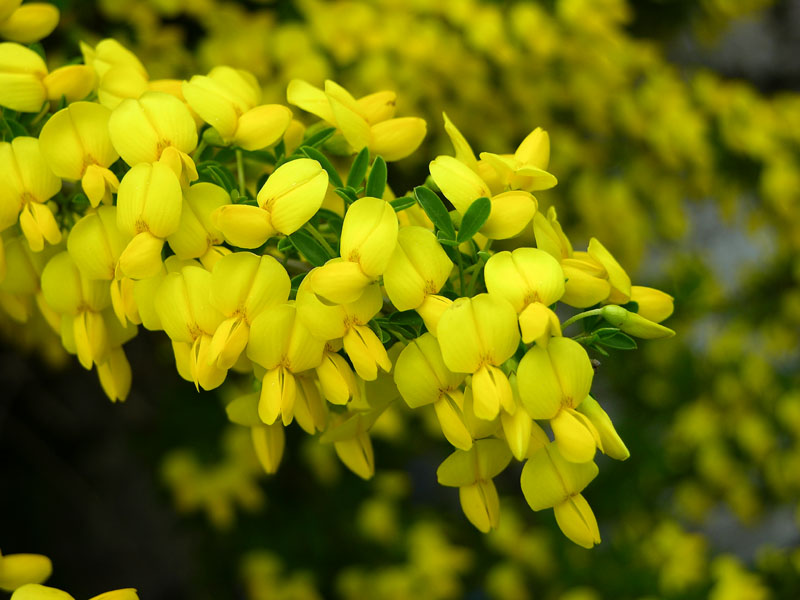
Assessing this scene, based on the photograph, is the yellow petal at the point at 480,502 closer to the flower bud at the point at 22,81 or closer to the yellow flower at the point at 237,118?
the yellow flower at the point at 237,118

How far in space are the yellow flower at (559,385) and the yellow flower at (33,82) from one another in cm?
34

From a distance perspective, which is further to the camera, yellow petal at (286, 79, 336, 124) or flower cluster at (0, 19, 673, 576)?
yellow petal at (286, 79, 336, 124)

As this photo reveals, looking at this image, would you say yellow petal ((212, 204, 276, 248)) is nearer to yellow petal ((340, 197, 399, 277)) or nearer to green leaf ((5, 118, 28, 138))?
yellow petal ((340, 197, 399, 277))

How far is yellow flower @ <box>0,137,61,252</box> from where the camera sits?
0.48 m

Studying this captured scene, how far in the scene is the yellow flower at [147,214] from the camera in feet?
1.44

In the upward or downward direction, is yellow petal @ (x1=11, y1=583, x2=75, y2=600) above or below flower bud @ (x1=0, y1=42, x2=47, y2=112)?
below

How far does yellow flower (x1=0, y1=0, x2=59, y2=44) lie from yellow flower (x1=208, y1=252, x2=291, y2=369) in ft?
1.02

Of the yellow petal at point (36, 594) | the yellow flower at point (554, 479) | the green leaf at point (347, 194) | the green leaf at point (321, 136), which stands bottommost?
the yellow petal at point (36, 594)

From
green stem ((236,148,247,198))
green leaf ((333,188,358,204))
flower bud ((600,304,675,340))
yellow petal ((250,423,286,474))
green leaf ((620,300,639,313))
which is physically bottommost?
yellow petal ((250,423,286,474))

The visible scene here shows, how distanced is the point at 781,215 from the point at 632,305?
1279 millimetres

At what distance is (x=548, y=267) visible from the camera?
1.42 ft

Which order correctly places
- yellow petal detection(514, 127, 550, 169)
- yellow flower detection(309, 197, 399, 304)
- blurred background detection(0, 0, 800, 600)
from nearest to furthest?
yellow flower detection(309, 197, 399, 304)
yellow petal detection(514, 127, 550, 169)
blurred background detection(0, 0, 800, 600)

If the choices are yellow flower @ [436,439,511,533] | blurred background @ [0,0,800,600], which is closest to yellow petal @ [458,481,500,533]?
yellow flower @ [436,439,511,533]

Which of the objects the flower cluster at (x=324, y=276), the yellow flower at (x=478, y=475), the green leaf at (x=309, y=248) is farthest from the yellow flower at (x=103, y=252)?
the yellow flower at (x=478, y=475)
